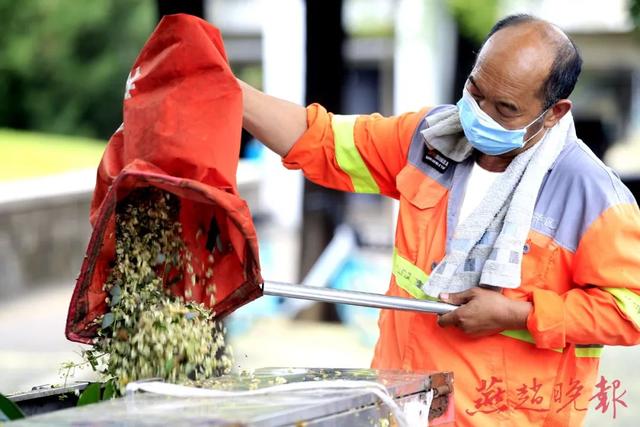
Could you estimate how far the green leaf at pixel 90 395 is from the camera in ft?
9.34

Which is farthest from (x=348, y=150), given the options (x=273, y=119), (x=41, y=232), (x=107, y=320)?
(x=41, y=232)

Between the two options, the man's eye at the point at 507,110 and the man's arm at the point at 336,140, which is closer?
the man's eye at the point at 507,110

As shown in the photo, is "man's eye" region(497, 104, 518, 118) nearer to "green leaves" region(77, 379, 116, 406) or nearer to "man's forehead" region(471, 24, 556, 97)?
"man's forehead" region(471, 24, 556, 97)

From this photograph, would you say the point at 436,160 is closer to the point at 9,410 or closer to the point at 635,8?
the point at 9,410

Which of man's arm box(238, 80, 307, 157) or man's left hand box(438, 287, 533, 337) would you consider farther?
man's arm box(238, 80, 307, 157)

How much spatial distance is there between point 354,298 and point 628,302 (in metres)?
0.75

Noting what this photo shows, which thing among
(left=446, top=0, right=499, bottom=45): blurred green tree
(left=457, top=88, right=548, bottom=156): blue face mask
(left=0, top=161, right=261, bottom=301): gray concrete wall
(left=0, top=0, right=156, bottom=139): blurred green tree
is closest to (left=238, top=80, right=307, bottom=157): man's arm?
(left=457, top=88, right=548, bottom=156): blue face mask

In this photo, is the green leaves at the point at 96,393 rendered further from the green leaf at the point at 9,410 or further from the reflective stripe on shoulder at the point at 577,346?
the reflective stripe on shoulder at the point at 577,346

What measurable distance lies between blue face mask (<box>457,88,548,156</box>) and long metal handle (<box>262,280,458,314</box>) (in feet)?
1.52

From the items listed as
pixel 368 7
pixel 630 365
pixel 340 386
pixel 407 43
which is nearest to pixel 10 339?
pixel 630 365

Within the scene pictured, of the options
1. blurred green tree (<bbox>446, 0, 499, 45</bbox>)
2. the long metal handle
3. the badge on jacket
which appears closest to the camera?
the long metal handle

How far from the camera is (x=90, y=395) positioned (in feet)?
9.37

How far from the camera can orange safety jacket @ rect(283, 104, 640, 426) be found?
3141mm

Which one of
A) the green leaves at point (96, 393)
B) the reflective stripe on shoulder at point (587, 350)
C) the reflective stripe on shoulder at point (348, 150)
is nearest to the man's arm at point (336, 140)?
the reflective stripe on shoulder at point (348, 150)
